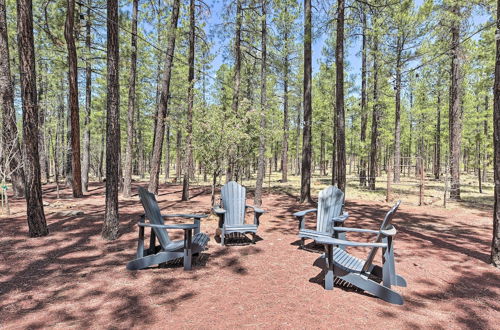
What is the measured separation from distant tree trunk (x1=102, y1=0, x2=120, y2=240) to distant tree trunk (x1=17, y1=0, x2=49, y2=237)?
1.38 m

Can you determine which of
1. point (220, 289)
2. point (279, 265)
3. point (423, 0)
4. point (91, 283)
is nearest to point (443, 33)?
point (423, 0)

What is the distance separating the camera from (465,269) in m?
4.18

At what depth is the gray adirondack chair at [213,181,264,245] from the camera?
17.2ft

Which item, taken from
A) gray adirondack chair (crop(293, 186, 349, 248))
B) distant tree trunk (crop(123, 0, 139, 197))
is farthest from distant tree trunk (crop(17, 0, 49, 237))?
distant tree trunk (crop(123, 0, 139, 197))

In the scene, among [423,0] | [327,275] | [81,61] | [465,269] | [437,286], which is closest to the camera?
[327,275]

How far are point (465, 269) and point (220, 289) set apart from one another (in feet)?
12.7

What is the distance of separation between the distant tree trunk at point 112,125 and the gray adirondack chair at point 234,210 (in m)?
2.02

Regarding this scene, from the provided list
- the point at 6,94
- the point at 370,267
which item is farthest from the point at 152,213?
the point at 6,94

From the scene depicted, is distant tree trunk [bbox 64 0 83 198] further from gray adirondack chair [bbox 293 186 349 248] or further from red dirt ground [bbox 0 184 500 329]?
gray adirondack chair [bbox 293 186 349 248]

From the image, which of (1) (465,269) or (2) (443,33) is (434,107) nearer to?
(2) (443,33)

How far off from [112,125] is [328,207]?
451 cm

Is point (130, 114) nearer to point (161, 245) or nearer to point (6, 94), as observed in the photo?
point (6, 94)

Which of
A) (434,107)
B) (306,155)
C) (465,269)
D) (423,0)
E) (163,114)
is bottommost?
(465,269)

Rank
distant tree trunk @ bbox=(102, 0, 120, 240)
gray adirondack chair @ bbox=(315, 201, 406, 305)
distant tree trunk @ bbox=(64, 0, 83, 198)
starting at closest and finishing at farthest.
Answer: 1. gray adirondack chair @ bbox=(315, 201, 406, 305)
2. distant tree trunk @ bbox=(102, 0, 120, 240)
3. distant tree trunk @ bbox=(64, 0, 83, 198)
